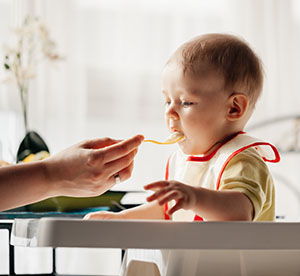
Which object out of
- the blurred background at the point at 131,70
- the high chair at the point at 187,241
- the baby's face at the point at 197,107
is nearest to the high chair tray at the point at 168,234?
the high chair at the point at 187,241

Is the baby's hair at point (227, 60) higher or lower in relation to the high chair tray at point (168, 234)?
higher

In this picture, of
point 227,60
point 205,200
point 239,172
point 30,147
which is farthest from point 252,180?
point 30,147

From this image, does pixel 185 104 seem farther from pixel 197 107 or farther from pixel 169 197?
pixel 169 197

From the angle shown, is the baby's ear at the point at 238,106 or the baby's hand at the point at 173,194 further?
the baby's ear at the point at 238,106

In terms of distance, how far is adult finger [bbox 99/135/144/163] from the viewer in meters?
0.77

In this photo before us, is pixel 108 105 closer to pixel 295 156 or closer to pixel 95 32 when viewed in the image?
pixel 95 32

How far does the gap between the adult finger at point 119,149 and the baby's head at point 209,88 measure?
0.45ft

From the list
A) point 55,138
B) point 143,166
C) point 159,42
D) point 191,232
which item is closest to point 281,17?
point 159,42

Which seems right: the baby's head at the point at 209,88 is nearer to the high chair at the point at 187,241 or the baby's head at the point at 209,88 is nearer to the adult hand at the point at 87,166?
the adult hand at the point at 87,166

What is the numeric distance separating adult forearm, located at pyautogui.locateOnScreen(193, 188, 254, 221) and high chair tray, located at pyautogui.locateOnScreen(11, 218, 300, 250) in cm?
10

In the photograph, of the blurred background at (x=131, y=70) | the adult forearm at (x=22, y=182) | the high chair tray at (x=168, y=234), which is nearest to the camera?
the high chair tray at (x=168, y=234)

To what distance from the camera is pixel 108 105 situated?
8.75 ft

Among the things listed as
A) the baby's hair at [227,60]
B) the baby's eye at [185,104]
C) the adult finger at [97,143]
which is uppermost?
the baby's hair at [227,60]

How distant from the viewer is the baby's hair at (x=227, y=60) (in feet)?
3.00
